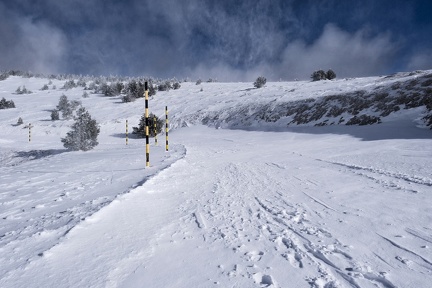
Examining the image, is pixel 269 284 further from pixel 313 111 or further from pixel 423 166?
pixel 313 111

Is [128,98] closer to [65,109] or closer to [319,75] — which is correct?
[65,109]

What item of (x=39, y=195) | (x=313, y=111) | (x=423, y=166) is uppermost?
(x=313, y=111)

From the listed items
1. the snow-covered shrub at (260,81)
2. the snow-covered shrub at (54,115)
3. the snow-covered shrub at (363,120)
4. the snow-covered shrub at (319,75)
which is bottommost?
the snow-covered shrub at (54,115)

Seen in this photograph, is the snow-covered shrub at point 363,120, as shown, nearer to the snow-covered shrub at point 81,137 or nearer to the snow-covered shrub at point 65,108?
the snow-covered shrub at point 81,137

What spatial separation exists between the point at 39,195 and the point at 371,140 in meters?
9.13

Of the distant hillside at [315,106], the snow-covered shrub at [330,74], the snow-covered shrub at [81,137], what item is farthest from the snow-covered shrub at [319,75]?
the snow-covered shrub at [81,137]

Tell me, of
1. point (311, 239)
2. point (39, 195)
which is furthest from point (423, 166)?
point (39, 195)

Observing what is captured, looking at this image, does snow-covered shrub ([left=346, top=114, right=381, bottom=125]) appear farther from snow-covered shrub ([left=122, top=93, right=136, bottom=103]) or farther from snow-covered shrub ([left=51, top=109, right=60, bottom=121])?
snow-covered shrub ([left=122, top=93, right=136, bottom=103])

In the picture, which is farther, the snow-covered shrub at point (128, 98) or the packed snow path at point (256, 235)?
Answer: the snow-covered shrub at point (128, 98)

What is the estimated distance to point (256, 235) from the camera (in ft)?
9.36

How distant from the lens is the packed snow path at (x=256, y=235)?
6.88 ft

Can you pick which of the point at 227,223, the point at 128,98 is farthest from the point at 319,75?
the point at 227,223

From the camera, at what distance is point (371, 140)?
8.97 meters

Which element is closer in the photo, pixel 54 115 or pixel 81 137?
pixel 81 137
